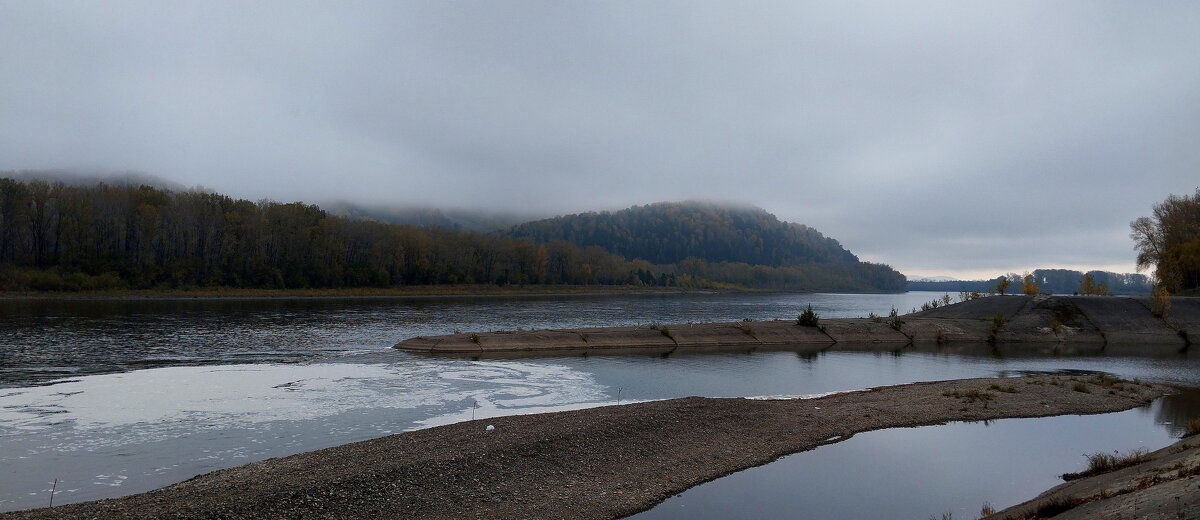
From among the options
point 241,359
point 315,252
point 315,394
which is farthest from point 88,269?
point 315,394

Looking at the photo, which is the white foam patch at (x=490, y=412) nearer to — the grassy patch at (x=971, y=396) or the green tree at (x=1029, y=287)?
the grassy patch at (x=971, y=396)

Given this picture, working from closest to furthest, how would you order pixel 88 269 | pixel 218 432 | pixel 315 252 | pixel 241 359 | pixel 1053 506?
1. pixel 1053 506
2. pixel 218 432
3. pixel 241 359
4. pixel 88 269
5. pixel 315 252

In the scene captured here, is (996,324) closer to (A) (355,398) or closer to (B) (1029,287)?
(B) (1029,287)

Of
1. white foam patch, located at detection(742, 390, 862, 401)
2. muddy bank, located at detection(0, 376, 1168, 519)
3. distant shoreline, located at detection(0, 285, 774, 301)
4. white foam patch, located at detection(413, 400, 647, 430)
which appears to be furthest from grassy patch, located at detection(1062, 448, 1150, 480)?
distant shoreline, located at detection(0, 285, 774, 301)

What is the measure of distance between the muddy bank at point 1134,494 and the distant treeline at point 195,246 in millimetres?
115542

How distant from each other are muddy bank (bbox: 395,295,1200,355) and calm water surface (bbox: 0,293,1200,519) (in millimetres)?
4691

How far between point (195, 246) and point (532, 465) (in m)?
123

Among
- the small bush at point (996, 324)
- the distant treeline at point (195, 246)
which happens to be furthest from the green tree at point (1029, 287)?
the distant treeline at point (195, 246)

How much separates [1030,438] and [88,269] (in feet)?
401

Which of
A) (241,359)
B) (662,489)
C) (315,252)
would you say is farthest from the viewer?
(315,252)

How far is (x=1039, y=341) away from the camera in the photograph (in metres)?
55.9

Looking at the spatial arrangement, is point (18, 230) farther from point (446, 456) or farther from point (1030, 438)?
point (1030, 438)

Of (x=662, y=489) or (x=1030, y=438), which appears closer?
(x=662, y=489)

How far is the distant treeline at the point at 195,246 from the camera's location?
98188mm
